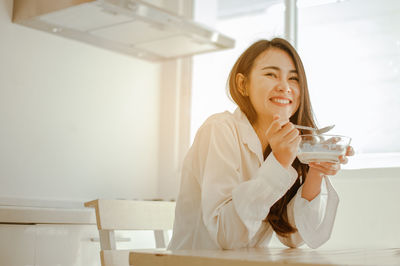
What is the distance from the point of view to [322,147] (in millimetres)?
927

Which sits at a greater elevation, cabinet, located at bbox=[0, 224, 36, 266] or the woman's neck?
the woman's neck

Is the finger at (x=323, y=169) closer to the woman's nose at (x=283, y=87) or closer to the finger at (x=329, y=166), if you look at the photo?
the finger at (x=329, y=166)

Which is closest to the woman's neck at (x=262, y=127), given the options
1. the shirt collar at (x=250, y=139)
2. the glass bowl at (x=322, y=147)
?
the shirt collar at (x=250, y=139)

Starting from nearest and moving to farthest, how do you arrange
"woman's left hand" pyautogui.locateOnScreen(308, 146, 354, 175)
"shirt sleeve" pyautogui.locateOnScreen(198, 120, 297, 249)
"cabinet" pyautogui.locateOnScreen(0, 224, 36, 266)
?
"shirt sleeve" pyautogui.locateOnScreen(198, 120, 297, 249)
"woman's left hand" pyautogui.locateOnScreen(308, 146, 354, 175)
"cabinet" pyautogui.locateOnScreen(0, 224, 36, 266)

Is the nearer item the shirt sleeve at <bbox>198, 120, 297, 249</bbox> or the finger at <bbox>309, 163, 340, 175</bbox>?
the shirt sleeve at <bbox>198, 120, 297, 249</bbox>

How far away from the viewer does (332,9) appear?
2.16 meters

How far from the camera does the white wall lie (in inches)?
80.6

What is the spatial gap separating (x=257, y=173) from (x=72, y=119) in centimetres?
Answer: 152

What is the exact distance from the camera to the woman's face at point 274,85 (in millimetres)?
1300

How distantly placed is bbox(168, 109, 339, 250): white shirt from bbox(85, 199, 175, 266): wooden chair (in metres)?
0.15

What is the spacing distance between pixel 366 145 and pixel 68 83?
1.30 meters

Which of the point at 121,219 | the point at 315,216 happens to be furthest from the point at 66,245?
the point at 315,216

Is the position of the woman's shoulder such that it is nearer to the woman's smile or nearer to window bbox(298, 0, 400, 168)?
the woman's smile

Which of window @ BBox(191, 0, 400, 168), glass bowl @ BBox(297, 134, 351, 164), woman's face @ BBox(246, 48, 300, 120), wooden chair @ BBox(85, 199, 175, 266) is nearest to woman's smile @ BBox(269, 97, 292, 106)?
woman's face @ BBox(246, 48, 300, 120)
